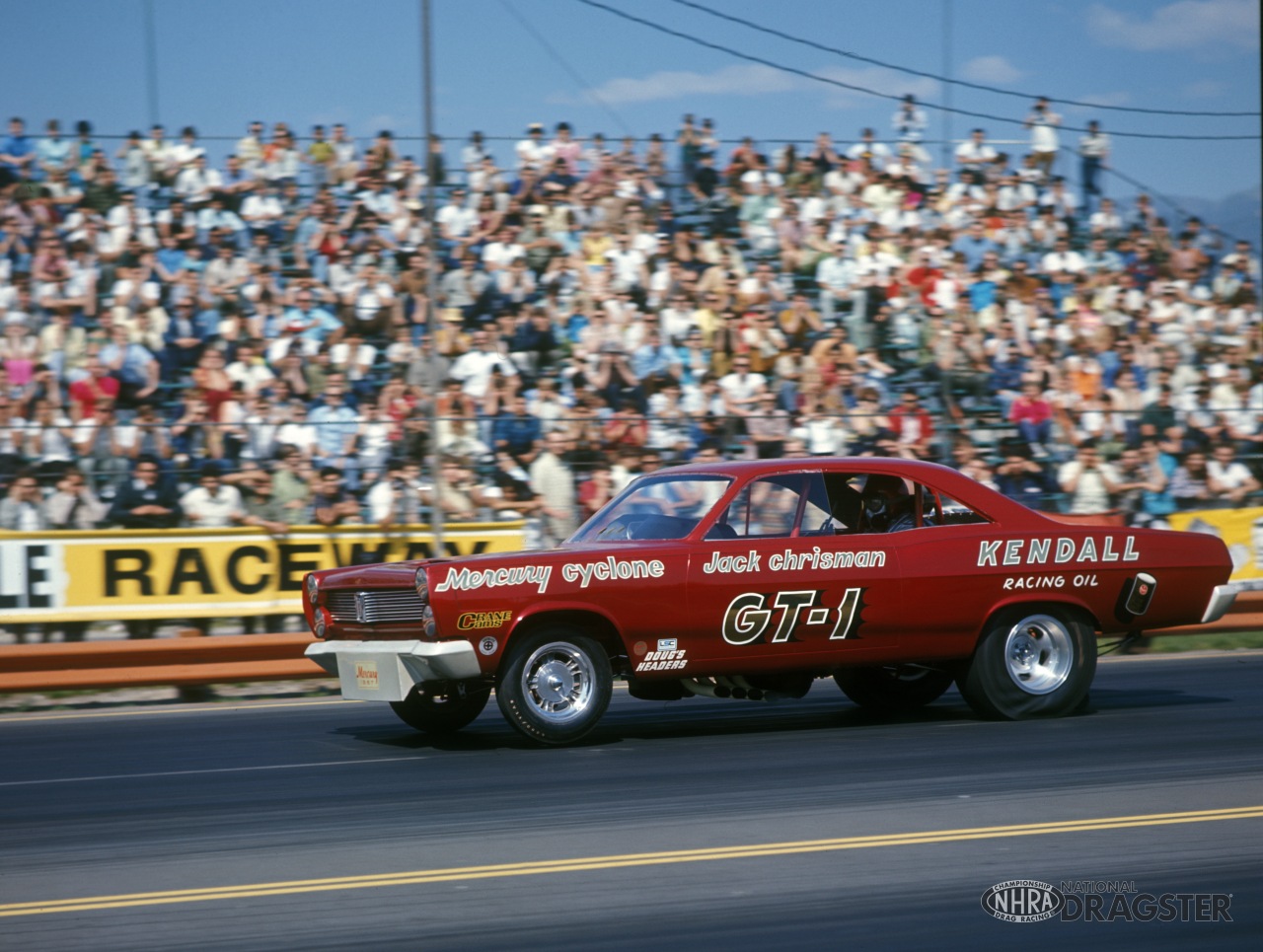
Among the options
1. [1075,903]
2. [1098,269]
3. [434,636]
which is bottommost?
[1075,903]

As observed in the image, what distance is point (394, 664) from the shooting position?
8.94 meters

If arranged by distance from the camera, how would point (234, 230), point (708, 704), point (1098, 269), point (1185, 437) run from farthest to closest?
point (1098, 269)
point (234, 230)
point (1185, 437)
point (708, 704)

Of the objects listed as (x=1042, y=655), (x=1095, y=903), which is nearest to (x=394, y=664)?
(x=1042, y=655)

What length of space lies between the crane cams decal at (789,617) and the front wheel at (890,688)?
4.06 ft

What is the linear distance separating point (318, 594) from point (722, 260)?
1073cm

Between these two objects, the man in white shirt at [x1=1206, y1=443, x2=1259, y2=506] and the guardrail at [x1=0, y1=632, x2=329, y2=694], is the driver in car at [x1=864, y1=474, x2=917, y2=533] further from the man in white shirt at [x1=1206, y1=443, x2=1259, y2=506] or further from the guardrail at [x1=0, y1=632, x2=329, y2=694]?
the man in white shirt at [x1=1206, y1=443, x2=1259, y2=506]

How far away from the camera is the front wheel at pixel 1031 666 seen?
985 cm

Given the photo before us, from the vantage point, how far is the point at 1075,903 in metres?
5.48

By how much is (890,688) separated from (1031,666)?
44.5 inches

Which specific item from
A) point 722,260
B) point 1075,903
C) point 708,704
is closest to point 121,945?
point 1075,903

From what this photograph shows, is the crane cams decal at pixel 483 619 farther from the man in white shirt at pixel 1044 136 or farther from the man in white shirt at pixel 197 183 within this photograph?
the man in white shirt at pixel 1044 136

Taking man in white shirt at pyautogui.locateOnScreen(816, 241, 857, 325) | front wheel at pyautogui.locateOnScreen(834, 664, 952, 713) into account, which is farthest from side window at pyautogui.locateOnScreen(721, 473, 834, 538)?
man in white shirt at pyautogui.locateOnScreen(816, 241, 857, 325)

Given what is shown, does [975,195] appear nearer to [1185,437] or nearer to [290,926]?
[1185,437]

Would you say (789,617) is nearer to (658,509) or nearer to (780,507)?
(780,507)
